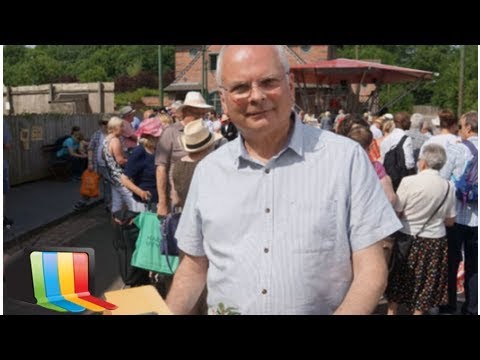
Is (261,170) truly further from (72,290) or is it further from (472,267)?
(472,267)

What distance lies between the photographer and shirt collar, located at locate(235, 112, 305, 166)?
5.73 ft

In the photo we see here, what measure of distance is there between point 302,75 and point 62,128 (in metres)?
7.15

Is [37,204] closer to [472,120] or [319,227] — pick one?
[472,120]

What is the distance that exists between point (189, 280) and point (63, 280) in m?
0.57

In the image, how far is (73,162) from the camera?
1462 cm

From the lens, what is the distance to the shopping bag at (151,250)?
181 inches

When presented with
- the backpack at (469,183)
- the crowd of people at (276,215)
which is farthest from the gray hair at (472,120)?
the crowd of people at (276,215)

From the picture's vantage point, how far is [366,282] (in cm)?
167

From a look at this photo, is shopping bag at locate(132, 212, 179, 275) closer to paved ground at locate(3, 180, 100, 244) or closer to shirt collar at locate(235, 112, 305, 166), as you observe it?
shirt collar at locate(235, 112, 305, 166)

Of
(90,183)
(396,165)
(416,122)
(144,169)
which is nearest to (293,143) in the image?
(144,169)

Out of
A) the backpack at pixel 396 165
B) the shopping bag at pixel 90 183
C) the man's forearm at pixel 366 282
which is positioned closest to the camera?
the man's forearm at pixel 366 282

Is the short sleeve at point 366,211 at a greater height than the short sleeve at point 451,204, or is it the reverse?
the short sleeve at point 366,211

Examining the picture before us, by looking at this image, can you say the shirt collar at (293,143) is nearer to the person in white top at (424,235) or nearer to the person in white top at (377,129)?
the person in white top at (424,235)
